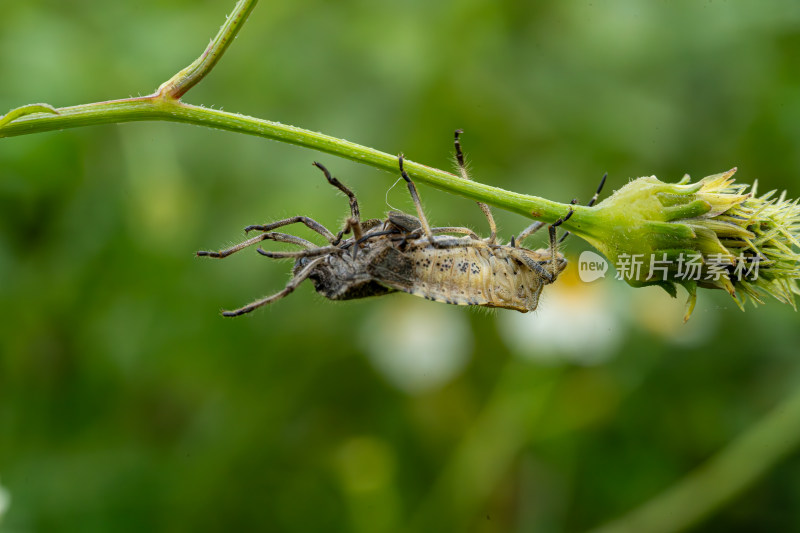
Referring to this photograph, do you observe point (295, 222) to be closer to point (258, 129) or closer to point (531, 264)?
point (258, 129)

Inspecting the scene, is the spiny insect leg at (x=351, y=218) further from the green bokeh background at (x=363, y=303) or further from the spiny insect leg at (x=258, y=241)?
the green bokeh background at (x=363, y=303)

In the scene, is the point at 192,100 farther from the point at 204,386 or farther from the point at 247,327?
the point at 204,386

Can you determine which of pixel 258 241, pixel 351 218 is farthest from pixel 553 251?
pixel 258 241

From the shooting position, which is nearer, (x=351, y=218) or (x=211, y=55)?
(x=211, y=55)

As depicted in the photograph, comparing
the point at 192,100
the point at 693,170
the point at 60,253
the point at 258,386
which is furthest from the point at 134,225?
the point at 693,170

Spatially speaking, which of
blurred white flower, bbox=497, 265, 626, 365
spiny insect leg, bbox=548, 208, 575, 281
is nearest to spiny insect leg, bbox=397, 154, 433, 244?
spiny insect leg, bbox=548, 208, 575, 281

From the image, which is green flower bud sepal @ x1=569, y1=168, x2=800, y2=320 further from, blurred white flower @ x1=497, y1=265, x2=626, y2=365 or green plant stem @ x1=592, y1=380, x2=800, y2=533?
green plant stem @ x1=592, y1=380, x2=800, y2=533
